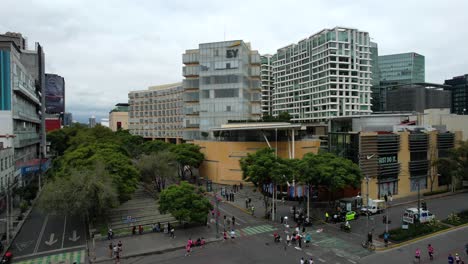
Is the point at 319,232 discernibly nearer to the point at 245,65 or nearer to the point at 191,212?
the point at 191,212

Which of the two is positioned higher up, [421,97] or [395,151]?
[421,97]

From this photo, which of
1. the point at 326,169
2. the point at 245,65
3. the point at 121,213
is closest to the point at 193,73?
the point at 245,65

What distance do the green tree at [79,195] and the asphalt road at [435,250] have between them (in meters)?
24.6

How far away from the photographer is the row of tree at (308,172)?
34.8m

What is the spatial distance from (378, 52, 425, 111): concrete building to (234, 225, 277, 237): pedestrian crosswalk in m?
124

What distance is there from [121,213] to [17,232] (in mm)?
11156

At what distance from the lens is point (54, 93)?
12088 centimetres

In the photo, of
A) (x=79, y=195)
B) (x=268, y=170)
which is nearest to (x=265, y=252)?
(x=268, y=170)

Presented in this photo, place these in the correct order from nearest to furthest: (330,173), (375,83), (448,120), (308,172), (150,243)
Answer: (150,243)
(330,173)
(308,172)
(448,120)
(375,83)

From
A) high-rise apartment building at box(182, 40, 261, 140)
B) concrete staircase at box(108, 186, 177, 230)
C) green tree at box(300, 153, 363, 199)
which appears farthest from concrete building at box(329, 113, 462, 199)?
concrete staircase at box(108, 186, 177, 230)

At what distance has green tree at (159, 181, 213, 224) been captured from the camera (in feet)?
105

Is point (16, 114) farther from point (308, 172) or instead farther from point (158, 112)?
point (158, 112)

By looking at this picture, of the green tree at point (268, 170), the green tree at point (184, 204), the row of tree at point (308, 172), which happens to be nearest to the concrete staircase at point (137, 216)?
the green tree at point (184, 204)

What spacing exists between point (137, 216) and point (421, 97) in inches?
4139
